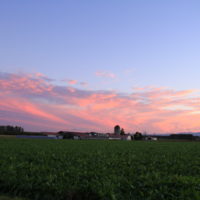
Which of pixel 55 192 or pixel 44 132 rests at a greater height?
pixel 44 132

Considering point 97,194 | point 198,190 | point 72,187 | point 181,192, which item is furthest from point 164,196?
point 72,187

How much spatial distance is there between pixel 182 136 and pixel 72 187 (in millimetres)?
167668

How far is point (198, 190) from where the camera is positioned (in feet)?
Answer: 31.3

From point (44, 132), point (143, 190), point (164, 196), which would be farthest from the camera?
point (44, 132)

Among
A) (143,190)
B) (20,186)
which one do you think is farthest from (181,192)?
(20,186)

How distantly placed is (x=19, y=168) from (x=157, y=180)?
779cm

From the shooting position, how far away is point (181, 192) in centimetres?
912

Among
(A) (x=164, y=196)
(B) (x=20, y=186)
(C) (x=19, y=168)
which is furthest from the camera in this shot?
(C) (x=19, y=168)

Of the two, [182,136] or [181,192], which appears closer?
[181,192]

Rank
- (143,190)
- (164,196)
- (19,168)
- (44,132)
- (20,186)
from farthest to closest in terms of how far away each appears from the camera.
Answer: (44,132), (19,168), (20,186), (143,190), (164,196)

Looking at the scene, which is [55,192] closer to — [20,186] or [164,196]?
[20,186]

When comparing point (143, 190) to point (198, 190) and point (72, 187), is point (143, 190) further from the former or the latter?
point (72, 187)

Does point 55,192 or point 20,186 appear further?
point 20,186

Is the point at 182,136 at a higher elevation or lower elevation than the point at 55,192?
higher
